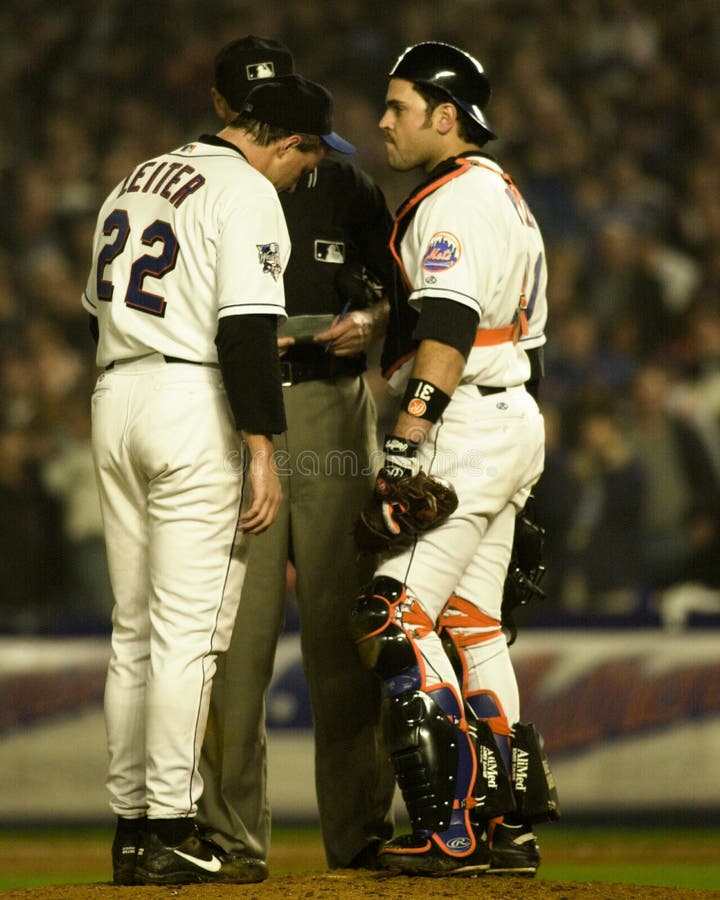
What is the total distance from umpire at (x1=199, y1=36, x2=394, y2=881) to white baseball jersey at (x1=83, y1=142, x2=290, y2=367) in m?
0.69

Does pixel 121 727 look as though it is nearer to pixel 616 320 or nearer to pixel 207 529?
pixel 207 529

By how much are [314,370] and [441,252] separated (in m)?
0.87

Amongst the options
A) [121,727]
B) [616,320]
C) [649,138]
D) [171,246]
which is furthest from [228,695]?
[649,138]

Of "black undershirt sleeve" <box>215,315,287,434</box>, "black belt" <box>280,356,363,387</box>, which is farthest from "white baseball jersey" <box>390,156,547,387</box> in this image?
"black belt" <box>280,356,363,387</box>

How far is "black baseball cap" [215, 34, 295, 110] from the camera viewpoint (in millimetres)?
3945

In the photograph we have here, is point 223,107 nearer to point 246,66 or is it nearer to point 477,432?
point 246,66

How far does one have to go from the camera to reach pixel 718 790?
667 cm

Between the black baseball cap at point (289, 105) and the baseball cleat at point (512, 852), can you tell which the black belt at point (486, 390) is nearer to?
the black baseball cap at point (289, 105)

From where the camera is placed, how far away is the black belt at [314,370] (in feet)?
14.0

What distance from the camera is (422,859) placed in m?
3.48

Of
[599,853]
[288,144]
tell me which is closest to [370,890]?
[288,144]

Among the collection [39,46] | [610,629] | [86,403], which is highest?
[39,46]

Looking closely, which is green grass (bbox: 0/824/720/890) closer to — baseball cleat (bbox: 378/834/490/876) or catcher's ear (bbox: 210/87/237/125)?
baseball cleat (bbox: 378/834/490/876)

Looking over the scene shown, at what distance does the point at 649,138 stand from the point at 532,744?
714cm
